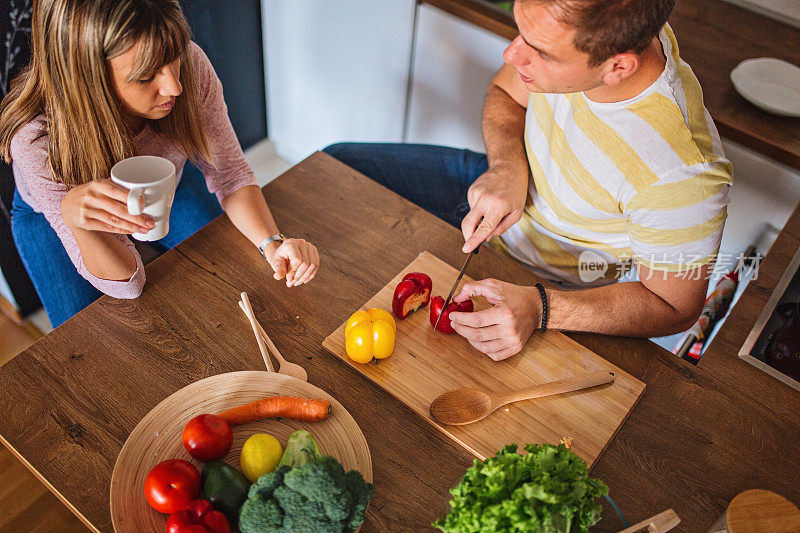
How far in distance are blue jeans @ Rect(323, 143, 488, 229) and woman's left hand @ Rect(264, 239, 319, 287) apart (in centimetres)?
61

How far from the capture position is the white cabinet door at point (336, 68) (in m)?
2.21

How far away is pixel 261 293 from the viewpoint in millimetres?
1173

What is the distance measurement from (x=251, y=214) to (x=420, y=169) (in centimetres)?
65

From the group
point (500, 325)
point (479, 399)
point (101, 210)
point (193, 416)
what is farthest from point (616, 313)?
point (101, 210)

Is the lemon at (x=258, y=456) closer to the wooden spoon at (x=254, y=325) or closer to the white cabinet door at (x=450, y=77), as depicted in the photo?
the wooden spoon at (x=254, y=325)

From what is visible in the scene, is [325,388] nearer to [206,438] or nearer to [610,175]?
[206,438]

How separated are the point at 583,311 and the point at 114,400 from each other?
0.88 metres

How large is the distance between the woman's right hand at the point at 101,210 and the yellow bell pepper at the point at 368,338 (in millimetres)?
399

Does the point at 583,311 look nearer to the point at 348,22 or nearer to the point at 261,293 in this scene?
the point at 261,293

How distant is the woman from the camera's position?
3.23ft

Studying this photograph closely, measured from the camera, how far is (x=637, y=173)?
3.83ft

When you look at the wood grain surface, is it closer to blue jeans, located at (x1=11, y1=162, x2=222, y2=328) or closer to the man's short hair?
the man's short hair

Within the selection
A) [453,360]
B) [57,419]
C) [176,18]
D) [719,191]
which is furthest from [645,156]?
[57,419]

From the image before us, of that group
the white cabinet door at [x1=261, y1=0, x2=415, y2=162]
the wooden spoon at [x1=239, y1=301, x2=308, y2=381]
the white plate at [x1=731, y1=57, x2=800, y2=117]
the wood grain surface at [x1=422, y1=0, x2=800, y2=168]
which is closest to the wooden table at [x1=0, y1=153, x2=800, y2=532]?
the wooden spoon at [x1=239, y1=301, x2=308, y2=381]
